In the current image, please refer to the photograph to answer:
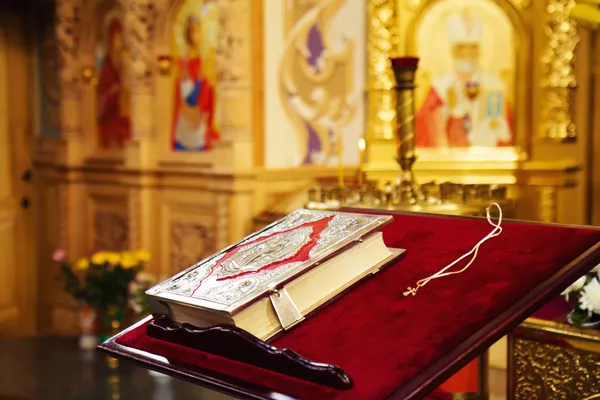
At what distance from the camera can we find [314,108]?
4.48 m

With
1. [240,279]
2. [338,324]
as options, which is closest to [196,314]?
[240,279]

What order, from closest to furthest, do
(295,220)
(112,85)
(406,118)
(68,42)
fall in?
1. (295,220)
2. (406,118)
3. (112,85)
4. (68,42)

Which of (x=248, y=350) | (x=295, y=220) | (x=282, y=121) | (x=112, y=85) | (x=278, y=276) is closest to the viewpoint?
(x=248, y=350)

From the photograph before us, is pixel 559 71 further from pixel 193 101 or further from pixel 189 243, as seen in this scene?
pixel 189 243

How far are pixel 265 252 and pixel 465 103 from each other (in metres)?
3.49

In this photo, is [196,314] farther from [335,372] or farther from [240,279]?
[335,372]

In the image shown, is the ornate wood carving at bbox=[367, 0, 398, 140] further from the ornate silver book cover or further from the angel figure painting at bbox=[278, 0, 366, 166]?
the ornate silver book cover

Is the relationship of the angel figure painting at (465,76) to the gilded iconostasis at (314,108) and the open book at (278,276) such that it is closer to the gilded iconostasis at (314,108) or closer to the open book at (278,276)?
the gilded iconostasis at (314,108)

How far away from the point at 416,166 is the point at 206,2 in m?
1.56

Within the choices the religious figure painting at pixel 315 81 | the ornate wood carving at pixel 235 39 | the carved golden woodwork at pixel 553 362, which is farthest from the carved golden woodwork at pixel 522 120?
the carved golden woodwork at pixel 553 362

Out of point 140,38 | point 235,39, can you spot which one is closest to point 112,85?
point 140,38

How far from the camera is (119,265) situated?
13.5 feet

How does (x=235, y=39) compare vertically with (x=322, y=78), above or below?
above

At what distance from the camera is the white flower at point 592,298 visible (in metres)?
1.74
